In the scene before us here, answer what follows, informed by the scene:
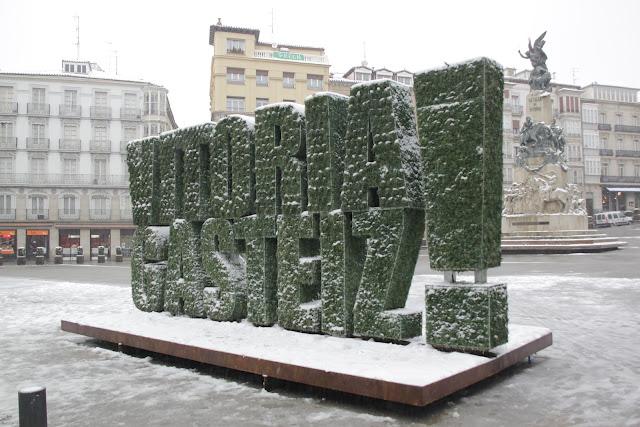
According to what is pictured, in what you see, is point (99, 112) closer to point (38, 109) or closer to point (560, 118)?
point (38, 109)

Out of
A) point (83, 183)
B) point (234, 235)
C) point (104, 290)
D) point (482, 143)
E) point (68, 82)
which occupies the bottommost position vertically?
point (104, 290)

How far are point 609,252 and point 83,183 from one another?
4032 centimetres

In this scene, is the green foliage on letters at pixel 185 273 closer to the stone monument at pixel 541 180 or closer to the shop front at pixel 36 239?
the stone monument at pixel 541 180

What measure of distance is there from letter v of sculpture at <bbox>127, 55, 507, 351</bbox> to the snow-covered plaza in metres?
0.79

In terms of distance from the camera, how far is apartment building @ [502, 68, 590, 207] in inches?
2333

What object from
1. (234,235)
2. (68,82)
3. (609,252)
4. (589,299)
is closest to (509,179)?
(609,252)

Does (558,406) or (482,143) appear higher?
(482,143)

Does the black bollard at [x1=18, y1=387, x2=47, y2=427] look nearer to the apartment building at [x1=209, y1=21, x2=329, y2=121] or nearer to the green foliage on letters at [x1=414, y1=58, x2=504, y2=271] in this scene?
the green foliage on letters at [x1=414, y1=58, x2=504, y2=271]

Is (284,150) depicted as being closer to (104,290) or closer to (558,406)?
(558,406)

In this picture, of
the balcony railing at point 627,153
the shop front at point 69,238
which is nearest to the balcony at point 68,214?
the shop front at point 69,238

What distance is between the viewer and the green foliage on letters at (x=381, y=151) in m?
6.13

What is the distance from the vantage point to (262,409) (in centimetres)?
503

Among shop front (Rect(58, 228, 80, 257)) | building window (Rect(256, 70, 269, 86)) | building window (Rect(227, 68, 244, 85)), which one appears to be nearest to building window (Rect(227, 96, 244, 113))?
building window (Rect(227, 68, 244, 85))

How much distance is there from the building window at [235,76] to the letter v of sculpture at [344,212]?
39.6 metres
